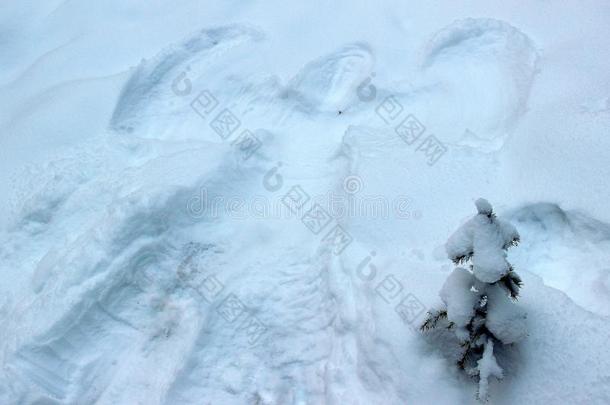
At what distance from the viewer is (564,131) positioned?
189 inches

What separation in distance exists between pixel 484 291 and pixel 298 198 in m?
2.75

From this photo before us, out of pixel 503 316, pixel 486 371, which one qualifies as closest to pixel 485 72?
pixel 503 316

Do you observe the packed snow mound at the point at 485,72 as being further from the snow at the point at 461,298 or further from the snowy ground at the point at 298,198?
the snow at the point at 461,298

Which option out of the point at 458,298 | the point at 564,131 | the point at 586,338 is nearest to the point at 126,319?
the point at 458,298

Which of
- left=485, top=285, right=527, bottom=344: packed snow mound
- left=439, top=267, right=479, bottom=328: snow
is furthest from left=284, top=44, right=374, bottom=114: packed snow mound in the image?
left=485, top=285, right=527, bottom=344: packed snow mound

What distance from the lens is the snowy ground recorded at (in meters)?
4.07

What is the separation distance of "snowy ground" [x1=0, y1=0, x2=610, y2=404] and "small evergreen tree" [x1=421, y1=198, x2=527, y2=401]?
17.2 inches

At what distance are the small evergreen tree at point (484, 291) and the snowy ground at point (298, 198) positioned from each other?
1.43ft

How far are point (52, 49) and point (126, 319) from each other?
5375 mm

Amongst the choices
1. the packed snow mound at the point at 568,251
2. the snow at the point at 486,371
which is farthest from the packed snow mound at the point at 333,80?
the snow at the point at 486,371

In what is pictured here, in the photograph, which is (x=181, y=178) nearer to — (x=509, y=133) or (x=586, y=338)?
(x=509, y=133)

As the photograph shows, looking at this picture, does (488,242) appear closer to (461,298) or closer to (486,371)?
(461,298)

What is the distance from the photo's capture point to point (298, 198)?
547 centimetres

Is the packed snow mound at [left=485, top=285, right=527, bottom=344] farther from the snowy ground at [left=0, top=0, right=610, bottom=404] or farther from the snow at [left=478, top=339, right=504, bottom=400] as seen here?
the snowy ground at [left=0, top=0, right=610, bottom=404]
